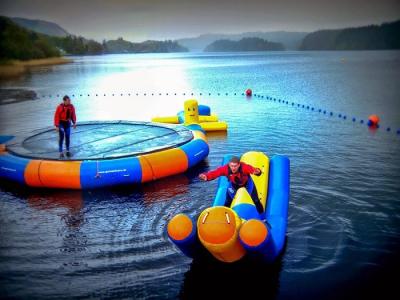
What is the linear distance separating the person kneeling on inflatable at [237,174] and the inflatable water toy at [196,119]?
781 cm

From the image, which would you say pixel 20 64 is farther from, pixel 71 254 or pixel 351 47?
pixel 351 47

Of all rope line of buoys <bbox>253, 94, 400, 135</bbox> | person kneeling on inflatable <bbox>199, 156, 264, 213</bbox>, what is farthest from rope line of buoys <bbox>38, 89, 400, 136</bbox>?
person kneeling on inflatable <bbox>199, 156, 264, 213</bbox>

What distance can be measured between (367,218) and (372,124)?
28.9 feet

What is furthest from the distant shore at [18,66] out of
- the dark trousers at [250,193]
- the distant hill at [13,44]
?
the dark trousers at [250,193]

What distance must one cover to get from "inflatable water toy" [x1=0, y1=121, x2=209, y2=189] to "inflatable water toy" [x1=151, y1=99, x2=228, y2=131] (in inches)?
84.0

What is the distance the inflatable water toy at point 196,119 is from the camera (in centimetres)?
1324

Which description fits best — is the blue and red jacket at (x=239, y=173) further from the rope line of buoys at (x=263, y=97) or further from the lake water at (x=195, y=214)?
the rope line of buoys at (x=263, y=97)

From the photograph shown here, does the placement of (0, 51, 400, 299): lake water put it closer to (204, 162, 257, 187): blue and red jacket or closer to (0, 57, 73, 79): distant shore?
(204, 162, 257, 187): blue and red jacket

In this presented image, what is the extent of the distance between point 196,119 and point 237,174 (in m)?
8.27

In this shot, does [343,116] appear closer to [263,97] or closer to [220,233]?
[263,97]

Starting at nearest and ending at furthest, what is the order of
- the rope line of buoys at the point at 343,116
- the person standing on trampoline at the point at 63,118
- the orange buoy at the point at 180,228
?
1. the orange buoy at the point at 180,228
2. the person standing on trampoline at the point at 63,118
3. the rope line of buoys at the point at 343,116

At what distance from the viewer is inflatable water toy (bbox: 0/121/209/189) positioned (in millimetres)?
8305

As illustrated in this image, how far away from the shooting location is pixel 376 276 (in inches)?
203

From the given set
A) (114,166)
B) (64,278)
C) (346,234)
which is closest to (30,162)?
(114,166)
